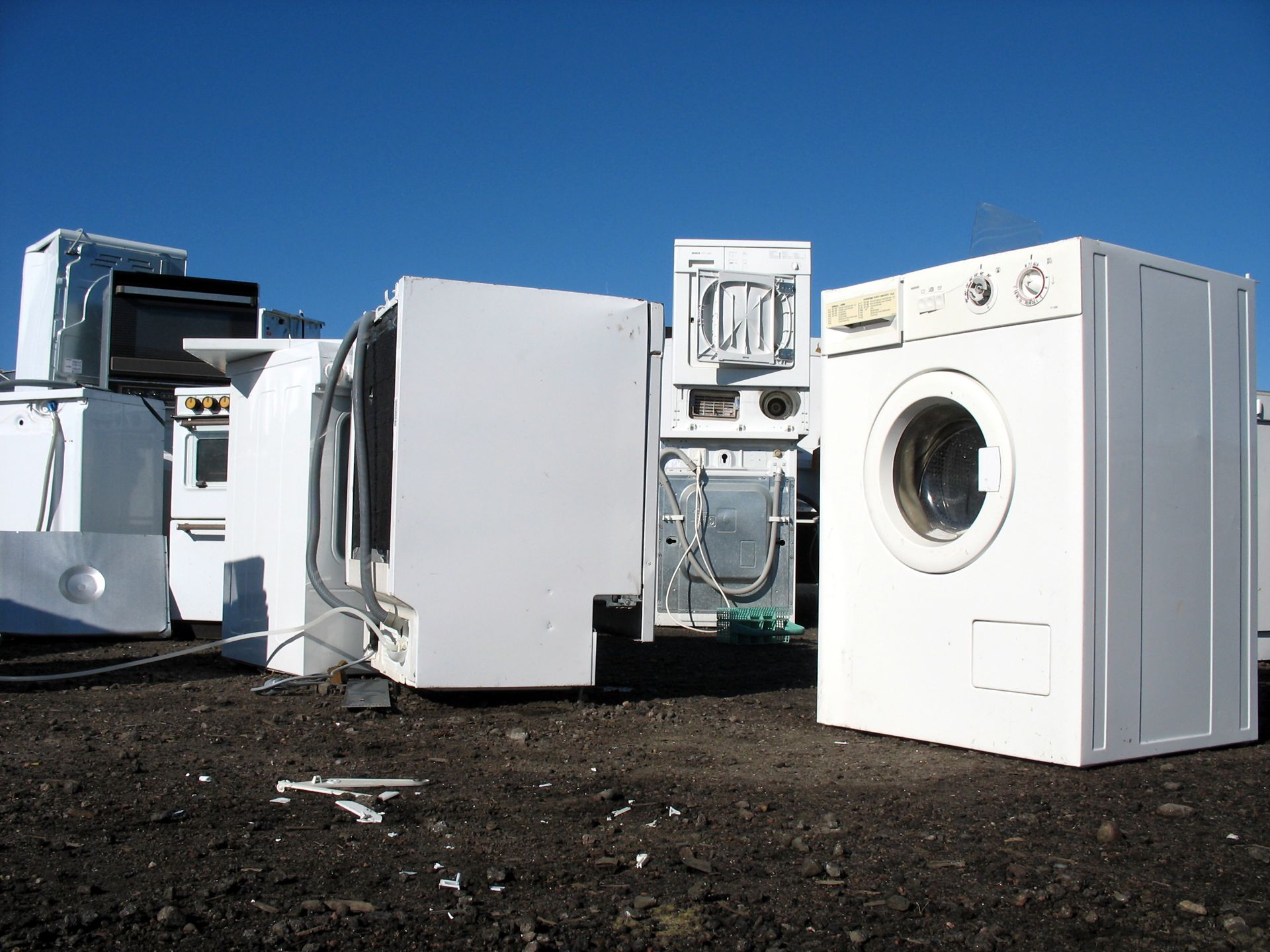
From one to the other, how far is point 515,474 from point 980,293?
1.84 meters

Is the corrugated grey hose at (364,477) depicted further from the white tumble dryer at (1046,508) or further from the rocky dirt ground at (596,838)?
the white tumble dryer at (1046,508)

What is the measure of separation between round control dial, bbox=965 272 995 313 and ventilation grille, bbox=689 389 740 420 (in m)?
4.15

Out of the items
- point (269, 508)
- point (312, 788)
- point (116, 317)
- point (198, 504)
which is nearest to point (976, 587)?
point (312, 788)

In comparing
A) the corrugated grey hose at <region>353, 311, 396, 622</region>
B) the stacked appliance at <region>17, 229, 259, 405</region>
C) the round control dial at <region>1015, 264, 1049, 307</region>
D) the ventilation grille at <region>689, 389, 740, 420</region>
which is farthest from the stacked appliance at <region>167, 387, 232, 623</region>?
the round control dial at <region>1015, 264, 1049, 307</region>

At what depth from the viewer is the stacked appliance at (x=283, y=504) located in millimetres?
4707

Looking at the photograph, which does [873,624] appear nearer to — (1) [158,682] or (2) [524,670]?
(2) [524,670]

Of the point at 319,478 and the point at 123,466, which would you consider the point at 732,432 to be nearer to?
the point at 319,478

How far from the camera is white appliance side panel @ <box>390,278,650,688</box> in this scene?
13.0ft

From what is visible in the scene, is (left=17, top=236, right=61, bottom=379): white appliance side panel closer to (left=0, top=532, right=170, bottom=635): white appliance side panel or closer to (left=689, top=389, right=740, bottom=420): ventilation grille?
(left=0, top=532, right=170, bottom=635): white appliance side panel

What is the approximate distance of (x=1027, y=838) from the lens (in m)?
2.54

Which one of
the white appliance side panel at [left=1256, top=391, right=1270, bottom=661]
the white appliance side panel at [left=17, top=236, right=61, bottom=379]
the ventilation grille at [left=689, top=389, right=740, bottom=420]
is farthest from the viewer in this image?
the white appliance side panel at [left=17, top=236, right=61, bottom=379]

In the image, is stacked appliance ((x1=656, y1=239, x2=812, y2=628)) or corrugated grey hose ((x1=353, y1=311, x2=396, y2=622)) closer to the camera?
corrugated grey hose ((x1=353, y1=311, x2=396, y2=622))

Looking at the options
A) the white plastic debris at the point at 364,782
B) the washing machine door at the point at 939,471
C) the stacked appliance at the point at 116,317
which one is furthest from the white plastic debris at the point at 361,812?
the stacked appliance at the point at 116,317

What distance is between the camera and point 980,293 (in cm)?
345
